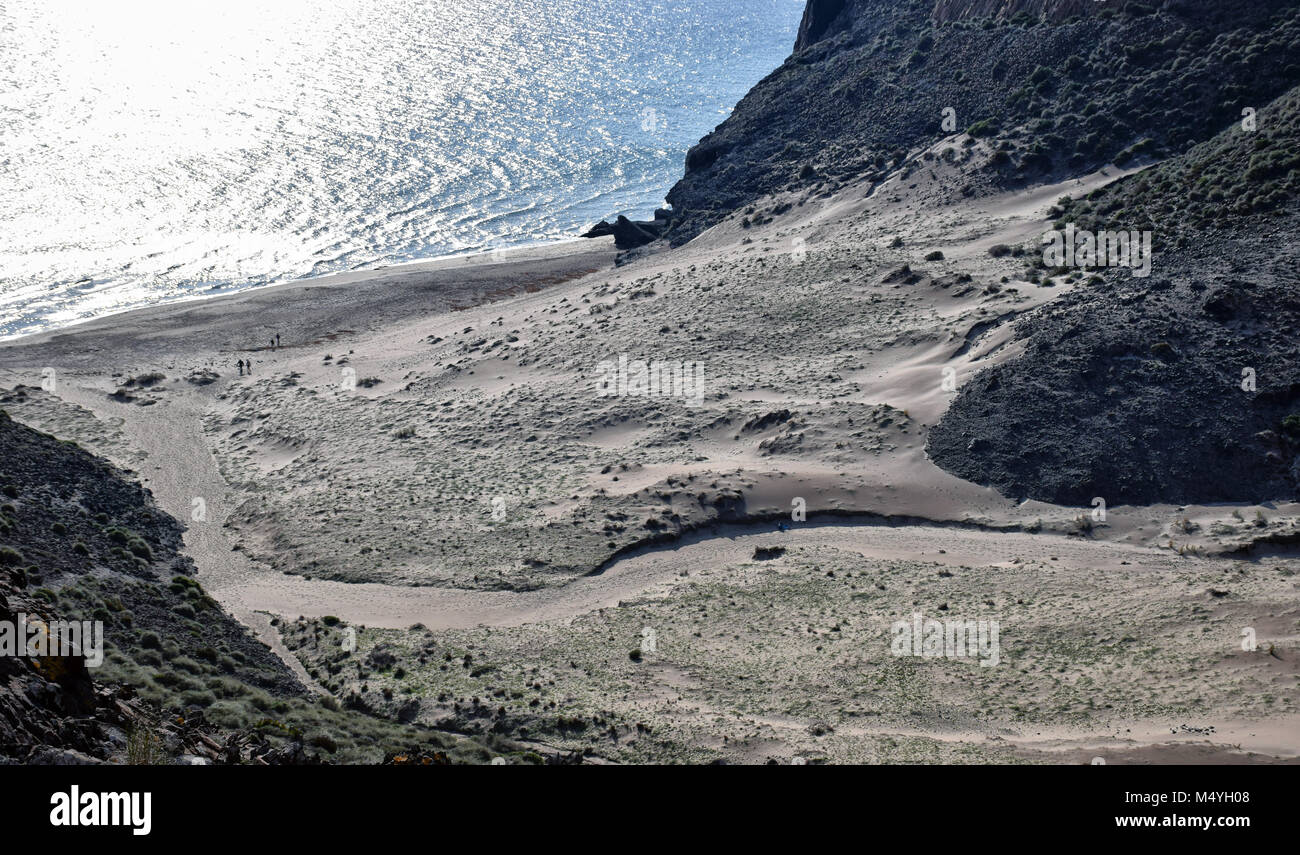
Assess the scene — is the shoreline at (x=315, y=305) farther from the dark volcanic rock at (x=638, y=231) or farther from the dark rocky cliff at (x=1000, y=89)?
the dark rocky cliff at (x=1000, y=89)

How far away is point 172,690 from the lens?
22.4 metres

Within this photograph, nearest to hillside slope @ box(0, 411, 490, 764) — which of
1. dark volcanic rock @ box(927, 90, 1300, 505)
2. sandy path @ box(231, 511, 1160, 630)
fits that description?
Answer: sandy path @ box(231, 511, 1160, 630)

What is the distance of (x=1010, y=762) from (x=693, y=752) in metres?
6.30

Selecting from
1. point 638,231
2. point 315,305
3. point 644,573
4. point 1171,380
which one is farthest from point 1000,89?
point 644,573

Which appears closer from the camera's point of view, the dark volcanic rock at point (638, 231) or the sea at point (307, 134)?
the dark volcanic rock at point (638, 231)

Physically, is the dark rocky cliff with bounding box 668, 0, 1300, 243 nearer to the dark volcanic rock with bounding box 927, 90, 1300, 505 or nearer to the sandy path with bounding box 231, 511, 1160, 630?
the dark volcanic rock with bounding box 927, 90, 1300, 505

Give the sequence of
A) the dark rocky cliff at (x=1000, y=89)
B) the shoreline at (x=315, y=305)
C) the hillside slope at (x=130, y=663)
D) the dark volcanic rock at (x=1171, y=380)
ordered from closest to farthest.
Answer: the hillside slope at (x=130, y=663)
the dark volcanic rock at (x=1171, y=380)
the dark rocky cliff at (x=1000, y=89)
the shoreline at (x=315, y=305)

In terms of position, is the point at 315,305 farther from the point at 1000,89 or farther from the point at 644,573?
the point at 1000,89

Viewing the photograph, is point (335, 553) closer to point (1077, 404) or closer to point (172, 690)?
point (172, 690)

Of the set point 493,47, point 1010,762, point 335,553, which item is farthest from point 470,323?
point 493,47

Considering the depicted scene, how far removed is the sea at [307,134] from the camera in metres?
75.2

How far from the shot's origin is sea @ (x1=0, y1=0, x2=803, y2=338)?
7525 cm

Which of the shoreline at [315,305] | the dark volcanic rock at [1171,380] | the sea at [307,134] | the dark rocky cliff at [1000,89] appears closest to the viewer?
the dark volcanic rock at [1171,380]

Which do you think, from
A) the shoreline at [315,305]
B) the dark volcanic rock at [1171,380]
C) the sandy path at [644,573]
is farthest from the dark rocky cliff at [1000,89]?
the sandy path at [644,573]
